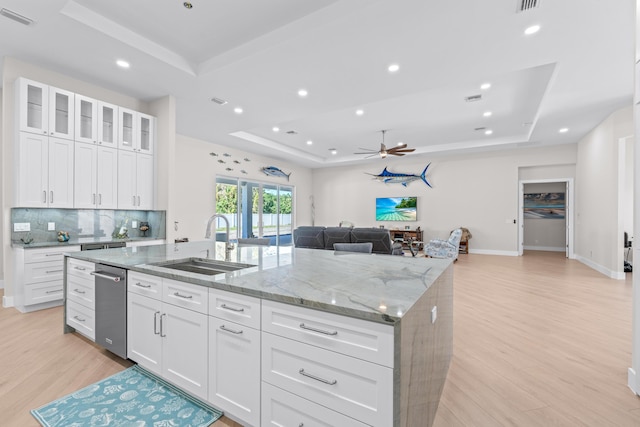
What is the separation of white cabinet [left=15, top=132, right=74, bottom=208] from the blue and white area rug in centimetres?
286

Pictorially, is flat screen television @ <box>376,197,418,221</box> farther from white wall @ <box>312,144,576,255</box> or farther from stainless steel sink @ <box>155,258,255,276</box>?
stainless steel sink @ <box>155,258,255,276</box>

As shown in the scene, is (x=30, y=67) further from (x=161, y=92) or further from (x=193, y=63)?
(x=193, y=63)

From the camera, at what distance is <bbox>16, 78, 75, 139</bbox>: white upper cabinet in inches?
138

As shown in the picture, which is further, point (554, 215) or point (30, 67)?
point (554, 215)

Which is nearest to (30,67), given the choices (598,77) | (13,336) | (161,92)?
(161,92)

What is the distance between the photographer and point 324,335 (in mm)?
1241

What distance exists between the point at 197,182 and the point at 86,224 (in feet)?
10.1

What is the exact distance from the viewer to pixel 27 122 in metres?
3.56

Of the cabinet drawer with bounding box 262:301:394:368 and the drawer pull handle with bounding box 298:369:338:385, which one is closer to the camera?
the cabinet drawer with bounding box 262:301:394:368

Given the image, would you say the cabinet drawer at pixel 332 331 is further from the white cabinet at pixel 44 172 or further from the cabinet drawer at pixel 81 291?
the white cabinet at pixel 44 172

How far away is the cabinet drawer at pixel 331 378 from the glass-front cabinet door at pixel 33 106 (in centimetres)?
425

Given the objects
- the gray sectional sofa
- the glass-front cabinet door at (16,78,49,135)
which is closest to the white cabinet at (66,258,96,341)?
the glass-front cabinet door at (16,78,49,135)

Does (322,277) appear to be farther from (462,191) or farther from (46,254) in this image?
(462,191)

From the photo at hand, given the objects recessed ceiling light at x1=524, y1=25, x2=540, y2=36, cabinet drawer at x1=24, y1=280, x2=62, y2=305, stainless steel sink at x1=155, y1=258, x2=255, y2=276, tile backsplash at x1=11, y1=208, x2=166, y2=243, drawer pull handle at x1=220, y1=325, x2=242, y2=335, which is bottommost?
cabinet drawer at x1=24, y1=280, x2=62, y2=305
